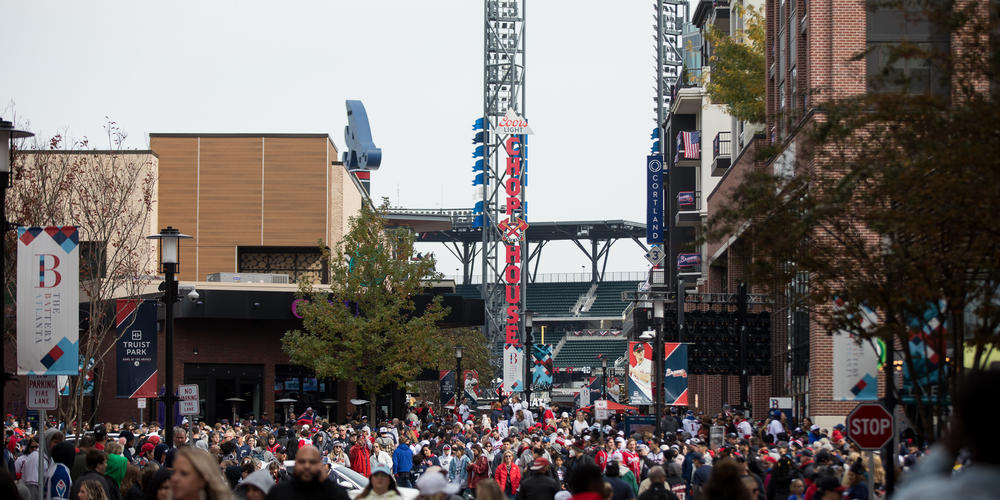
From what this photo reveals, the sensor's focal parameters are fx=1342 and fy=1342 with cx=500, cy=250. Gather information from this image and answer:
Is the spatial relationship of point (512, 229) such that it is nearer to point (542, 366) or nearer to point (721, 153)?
point (542, 366)

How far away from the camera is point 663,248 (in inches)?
2945

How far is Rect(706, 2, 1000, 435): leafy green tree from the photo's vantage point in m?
14.5

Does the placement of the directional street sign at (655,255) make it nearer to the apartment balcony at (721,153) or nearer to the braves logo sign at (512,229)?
the apartment balcony at (721,153)

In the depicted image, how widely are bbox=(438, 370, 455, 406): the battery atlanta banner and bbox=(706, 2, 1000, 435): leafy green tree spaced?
4506 centimetres

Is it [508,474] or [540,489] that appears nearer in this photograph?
[540,489]

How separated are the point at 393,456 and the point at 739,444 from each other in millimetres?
7457

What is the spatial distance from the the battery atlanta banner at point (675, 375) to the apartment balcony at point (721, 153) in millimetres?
22067

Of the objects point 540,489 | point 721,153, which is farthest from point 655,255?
point 540,489

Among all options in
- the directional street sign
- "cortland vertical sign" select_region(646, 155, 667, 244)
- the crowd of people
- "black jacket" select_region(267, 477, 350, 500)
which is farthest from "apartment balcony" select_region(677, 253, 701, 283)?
"black jacket" select_region(267, 477, 350, 500)

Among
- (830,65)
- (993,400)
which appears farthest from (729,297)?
(993,400)

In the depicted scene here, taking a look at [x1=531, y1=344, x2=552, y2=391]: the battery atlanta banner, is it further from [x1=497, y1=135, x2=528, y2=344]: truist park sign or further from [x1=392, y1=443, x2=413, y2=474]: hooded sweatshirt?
[x1=392, y1=443, x2=413, y2=474]: hooded sweatshirt

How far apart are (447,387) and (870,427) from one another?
51.3 m

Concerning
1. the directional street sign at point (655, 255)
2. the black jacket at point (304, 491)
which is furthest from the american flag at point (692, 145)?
the black jacket at point (304, 491)

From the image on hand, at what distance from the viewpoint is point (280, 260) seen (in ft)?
209
